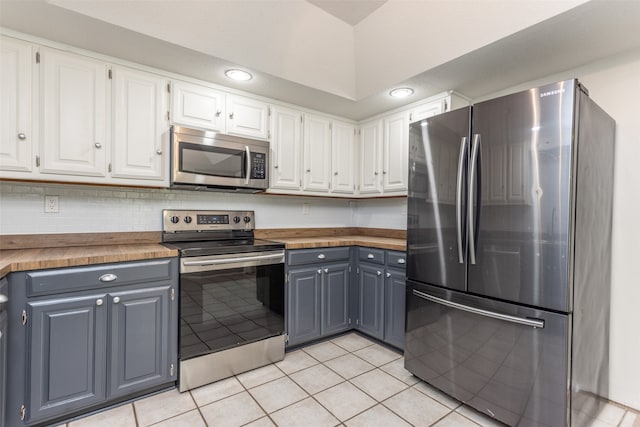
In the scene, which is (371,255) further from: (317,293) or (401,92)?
(401,92)

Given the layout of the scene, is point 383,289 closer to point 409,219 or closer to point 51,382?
point 409,219

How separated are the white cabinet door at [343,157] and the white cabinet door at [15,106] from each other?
7.62 ft

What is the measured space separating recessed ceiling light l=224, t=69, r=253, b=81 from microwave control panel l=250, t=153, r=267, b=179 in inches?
23.1

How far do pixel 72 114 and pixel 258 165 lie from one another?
4.13 ft

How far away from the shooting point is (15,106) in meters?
1.79

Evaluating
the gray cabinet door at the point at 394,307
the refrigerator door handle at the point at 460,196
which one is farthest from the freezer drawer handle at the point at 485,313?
the gray cabinet door at the point at 394,307

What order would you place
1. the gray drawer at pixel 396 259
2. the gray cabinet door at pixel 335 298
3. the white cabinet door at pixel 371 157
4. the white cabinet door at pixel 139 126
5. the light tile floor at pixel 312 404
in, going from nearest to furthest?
the light tile floor at pixel 312 404 → the white cabinet door at pixel 139 126 → the gray drawer at pixel 396 259 → the gray cabinet door at pixel 335 298 → the white cabinet door at pixel 371 157

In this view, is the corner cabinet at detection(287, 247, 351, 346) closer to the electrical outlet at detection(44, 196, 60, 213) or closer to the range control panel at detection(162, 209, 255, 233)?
the range control panel at detection(162, 209, 255, 233)

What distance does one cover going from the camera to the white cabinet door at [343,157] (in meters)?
3.23

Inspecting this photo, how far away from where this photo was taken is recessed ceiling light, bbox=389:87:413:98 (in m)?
2.58

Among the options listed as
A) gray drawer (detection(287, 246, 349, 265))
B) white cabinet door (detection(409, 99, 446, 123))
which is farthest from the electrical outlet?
white cabinet door (detection(409, 99, 446, 123))

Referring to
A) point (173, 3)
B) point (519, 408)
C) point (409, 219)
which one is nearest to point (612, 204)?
point (409, 219)

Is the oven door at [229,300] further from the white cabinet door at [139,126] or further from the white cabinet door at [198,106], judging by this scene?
the white cabinet door at [198,106]

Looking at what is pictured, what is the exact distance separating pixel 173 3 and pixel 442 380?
2855 millimetres
